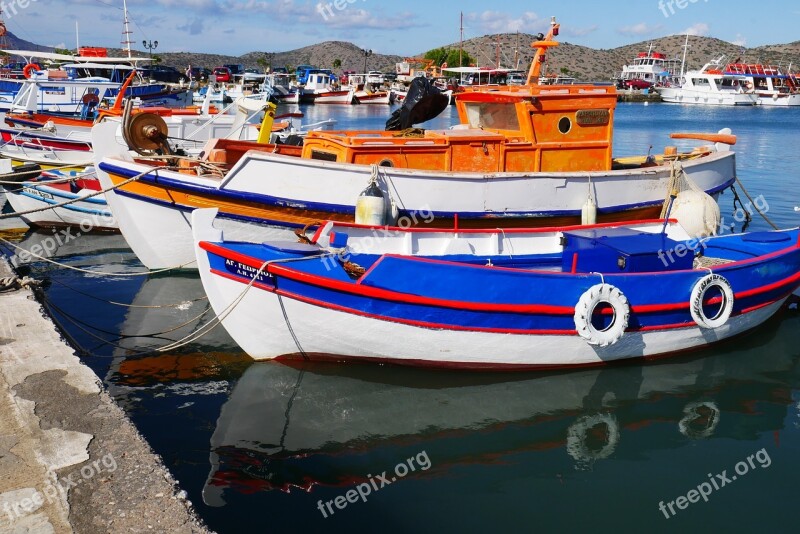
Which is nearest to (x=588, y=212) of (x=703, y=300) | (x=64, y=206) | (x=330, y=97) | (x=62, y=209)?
(x=703, y=300)

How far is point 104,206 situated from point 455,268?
407 inches

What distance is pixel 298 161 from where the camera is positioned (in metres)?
10.4

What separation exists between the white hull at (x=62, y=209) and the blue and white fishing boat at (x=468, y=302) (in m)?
8.27

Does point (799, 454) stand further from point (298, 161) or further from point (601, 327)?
point (298, 161)

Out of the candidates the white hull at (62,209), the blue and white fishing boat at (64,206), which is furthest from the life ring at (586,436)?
the blue and white fishing boat at (64,206)

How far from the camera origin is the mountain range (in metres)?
141

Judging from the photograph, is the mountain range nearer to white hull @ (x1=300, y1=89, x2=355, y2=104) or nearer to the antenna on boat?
white hull @ (x1=300, y1=89, x2=355, y2=104)

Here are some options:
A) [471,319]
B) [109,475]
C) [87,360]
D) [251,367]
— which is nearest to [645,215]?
[471,319]

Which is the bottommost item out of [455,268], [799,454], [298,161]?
[799,454]

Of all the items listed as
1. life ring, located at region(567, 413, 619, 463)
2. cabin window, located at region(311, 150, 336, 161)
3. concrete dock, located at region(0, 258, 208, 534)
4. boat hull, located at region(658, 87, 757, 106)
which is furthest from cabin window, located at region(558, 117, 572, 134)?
boat hull, located at region(658, 87, 757, 106)

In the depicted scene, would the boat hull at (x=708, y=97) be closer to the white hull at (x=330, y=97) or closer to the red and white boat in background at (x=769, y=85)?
the red and white boat in background at (x=769, y=85)

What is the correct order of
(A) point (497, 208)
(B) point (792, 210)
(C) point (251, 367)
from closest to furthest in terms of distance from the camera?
(C) point (251, 367), (A) point (497, 208), (B) point (792, 210)

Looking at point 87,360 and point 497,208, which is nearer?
point 87,360

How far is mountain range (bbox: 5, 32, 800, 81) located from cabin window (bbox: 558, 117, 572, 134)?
127m
